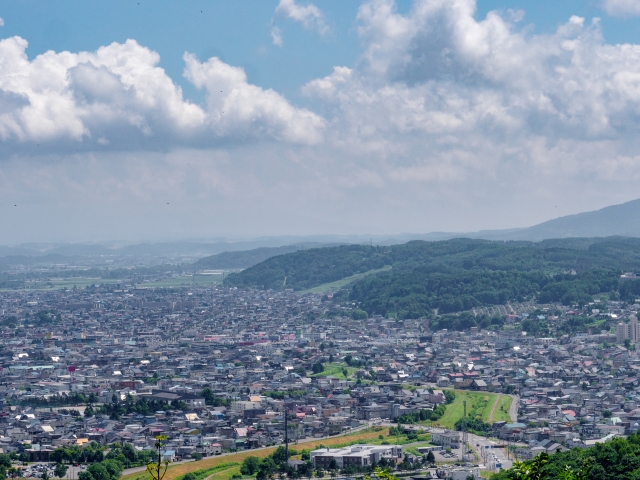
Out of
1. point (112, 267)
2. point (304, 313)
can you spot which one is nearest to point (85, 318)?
point (304, 313)

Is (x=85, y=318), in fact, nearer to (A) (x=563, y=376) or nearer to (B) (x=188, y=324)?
(B) (x=188, y=324)

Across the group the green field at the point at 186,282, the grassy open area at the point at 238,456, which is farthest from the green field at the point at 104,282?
the grassy open area at the point at 238,456

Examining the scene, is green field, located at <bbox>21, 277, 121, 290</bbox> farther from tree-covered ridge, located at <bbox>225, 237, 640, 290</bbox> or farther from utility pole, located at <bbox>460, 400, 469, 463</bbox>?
utility pole, located at <bbox>460, 400, 469, 463</bbox>

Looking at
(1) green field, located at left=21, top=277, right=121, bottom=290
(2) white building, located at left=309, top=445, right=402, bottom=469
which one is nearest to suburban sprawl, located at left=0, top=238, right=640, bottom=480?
(2) white building, located at left=309, top=445, right=402, bottom=469

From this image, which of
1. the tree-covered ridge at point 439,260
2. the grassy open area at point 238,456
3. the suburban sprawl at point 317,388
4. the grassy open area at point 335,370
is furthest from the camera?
the tree-covered ridge at point 439,260

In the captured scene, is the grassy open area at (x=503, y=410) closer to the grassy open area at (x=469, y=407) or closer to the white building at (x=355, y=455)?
the grassy open area at (x=469, y=407)

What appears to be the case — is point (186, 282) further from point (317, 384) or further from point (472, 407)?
point (472, 407)
